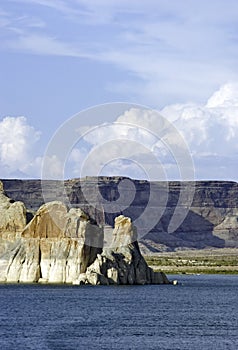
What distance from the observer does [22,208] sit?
134625 millimetres

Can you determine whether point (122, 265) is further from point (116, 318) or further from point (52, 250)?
point (116, 318)

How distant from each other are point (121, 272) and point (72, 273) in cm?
A: 648

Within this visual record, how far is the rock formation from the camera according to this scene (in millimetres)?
125438

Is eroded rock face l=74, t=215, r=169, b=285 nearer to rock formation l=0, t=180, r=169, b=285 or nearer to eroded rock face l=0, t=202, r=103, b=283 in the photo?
rock formation l=0, t=180, r=169, b=285

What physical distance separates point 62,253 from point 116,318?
1556 inches

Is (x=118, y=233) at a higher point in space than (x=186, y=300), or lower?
higher

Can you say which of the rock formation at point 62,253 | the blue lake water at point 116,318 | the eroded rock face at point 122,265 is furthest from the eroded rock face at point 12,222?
the eroded rock face at point 122,265

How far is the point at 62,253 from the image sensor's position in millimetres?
126000

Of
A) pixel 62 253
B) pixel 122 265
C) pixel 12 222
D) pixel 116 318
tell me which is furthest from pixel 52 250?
pixel 116 318

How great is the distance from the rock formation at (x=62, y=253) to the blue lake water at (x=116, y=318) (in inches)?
140

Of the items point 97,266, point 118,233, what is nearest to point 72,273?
point 97,266

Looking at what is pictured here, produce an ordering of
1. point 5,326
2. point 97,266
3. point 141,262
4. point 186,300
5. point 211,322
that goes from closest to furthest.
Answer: point 5,326 → point 211,322 → point 186,300 → point 97,266 → point 141,262

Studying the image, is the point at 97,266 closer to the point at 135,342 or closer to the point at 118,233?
the point at 118,233

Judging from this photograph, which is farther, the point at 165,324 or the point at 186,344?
the point at 165,324
